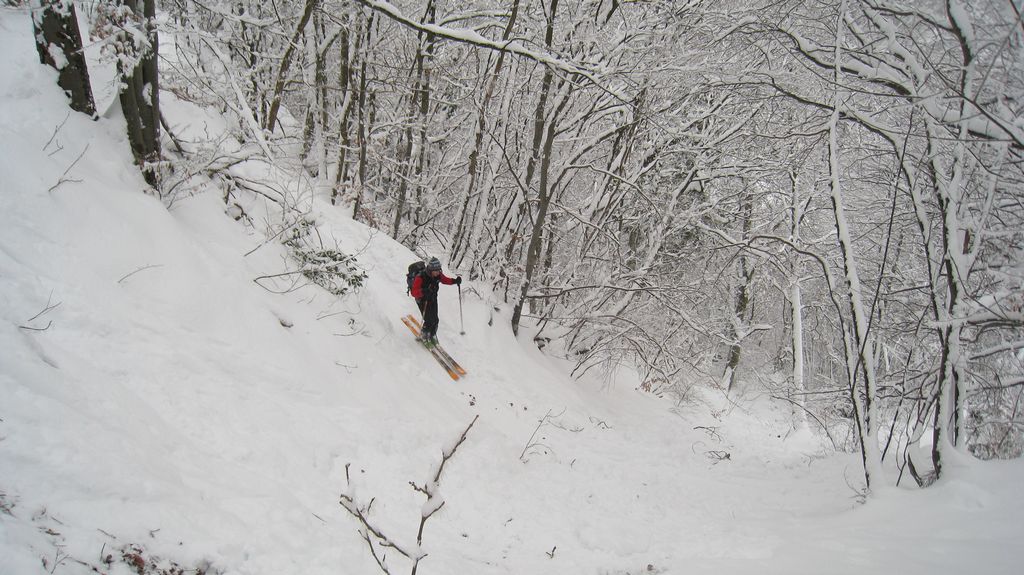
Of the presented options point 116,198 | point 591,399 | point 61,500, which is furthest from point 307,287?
point 591,399

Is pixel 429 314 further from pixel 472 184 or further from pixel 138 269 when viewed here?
pixel 472 184

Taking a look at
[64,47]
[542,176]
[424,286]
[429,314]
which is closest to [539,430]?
[429,314]

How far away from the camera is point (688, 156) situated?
434 inches

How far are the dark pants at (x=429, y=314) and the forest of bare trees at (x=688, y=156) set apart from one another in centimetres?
251

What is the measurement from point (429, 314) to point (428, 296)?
28 centimetres

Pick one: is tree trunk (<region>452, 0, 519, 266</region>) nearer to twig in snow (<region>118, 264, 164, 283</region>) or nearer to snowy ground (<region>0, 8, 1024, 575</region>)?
snowy ground (<region>0, 8, 1024, 575</region>)

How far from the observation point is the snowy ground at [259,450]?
2.46 metres

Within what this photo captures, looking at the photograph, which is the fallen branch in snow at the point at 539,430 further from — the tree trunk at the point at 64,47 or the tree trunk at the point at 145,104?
the tree trunk at the point at 64,47

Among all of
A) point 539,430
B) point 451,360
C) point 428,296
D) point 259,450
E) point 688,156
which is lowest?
point 539,430

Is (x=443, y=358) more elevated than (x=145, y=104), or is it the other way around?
(x=145, y=104)

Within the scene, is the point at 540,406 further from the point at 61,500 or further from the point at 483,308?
the point at 61,500

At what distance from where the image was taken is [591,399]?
31.3ft

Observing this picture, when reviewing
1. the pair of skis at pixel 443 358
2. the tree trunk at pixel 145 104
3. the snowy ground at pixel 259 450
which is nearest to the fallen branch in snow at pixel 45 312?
the snowy ground at pixel 259 450

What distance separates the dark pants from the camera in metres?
7.41
